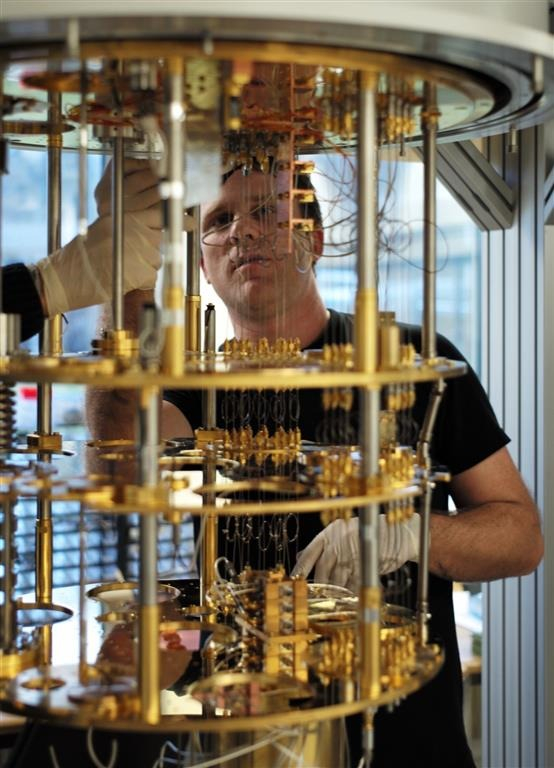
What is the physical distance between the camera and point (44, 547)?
6.56ft

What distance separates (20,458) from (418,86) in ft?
2.58

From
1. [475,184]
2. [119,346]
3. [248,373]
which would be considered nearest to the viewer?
[248,373]

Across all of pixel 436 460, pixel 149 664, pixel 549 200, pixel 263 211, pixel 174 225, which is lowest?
pixel 149 664

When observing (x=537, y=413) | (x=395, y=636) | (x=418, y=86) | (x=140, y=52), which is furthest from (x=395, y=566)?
(x=537, y=413)

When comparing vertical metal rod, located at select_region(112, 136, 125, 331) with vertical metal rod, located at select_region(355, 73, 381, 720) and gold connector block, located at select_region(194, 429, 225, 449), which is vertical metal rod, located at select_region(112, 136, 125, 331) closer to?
gold connector block, located at select_region(194, 429, 225, 449)

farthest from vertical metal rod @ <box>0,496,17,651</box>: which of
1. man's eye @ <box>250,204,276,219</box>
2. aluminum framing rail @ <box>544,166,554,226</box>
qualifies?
aluminum framing rail @ <box>544,166,554,226</box>

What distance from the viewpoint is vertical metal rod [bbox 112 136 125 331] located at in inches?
71.6

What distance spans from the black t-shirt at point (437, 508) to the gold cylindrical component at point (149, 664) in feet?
3.07

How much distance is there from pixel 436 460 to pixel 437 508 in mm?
Answer: 142

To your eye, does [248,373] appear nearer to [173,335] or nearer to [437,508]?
[173,335]

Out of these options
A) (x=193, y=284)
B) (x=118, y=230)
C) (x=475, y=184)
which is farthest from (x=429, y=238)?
(x=475, y=184)

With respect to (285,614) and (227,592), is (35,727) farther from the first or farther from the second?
(285,614)

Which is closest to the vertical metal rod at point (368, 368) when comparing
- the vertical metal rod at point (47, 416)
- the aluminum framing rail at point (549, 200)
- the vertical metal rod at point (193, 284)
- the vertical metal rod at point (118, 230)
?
the vertical metal rod at point (118, 230)

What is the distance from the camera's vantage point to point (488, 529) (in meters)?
2.55
